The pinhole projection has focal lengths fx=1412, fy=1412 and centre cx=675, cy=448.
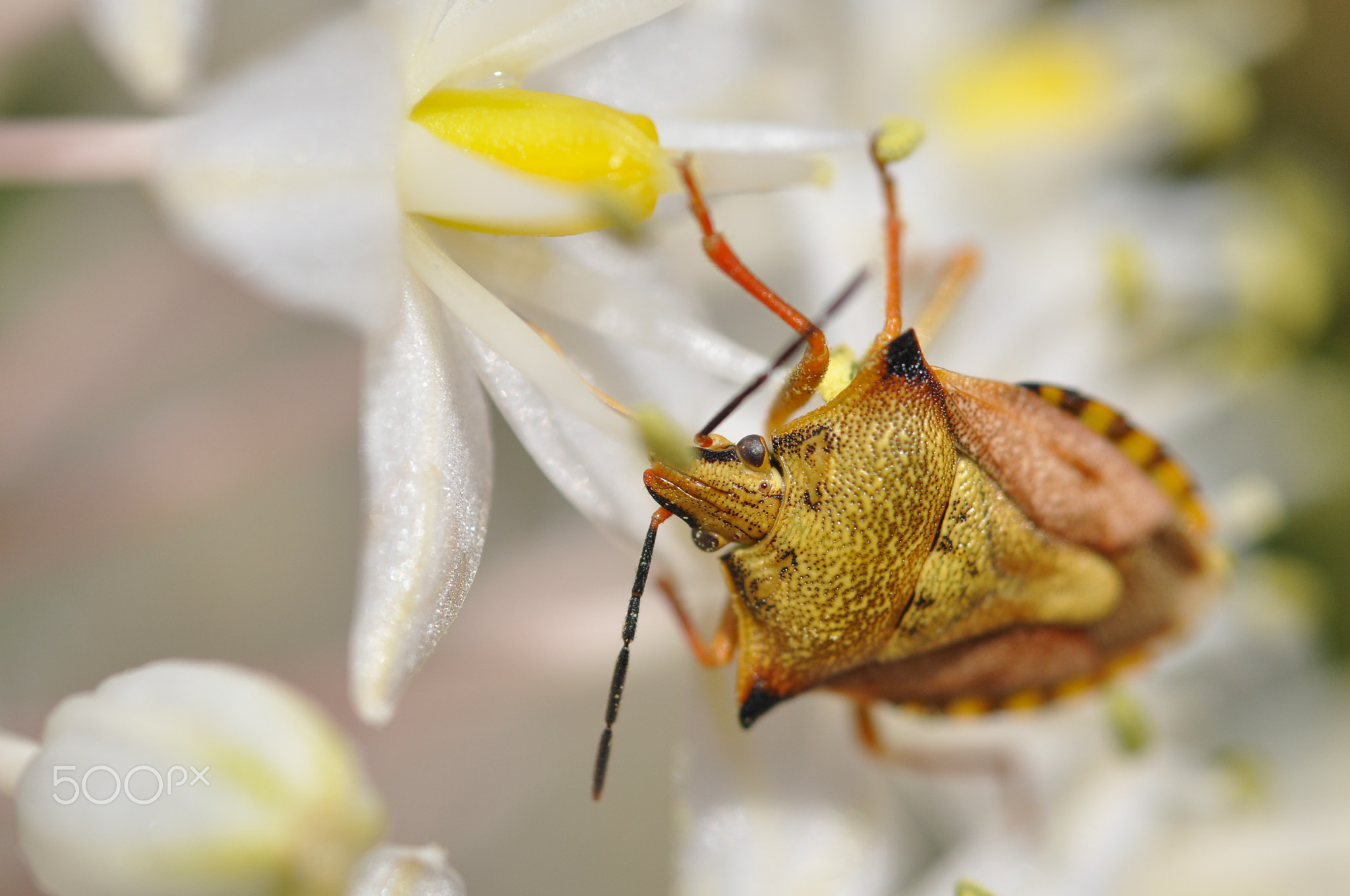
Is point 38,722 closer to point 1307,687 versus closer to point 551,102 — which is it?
point 551,102

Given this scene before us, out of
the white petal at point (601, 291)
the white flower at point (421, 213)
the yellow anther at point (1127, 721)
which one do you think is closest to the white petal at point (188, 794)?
the white flower at point (421, 213)

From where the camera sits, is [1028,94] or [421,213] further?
[1028,94]

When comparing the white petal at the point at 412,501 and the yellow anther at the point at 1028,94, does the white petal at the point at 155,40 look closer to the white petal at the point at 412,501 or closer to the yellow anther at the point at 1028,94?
the white petal at the point at 412,501

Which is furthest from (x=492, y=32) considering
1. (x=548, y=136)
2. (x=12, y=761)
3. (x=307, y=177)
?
(x=12, y=761)

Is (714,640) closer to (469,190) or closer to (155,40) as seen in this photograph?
(469,190)

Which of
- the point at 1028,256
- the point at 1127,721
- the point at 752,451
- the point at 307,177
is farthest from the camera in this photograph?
the point at 1028,256

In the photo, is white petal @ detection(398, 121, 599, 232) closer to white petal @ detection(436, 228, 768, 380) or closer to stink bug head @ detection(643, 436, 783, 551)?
white petal @ detection(436, 228, 768, 380)

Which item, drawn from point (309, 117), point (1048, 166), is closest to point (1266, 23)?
point (1048, 166)
